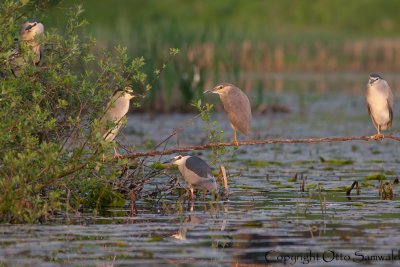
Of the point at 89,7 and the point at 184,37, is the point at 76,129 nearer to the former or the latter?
the point at 184,37

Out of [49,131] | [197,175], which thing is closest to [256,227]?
[197,175]

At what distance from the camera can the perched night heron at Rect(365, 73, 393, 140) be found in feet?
39.9

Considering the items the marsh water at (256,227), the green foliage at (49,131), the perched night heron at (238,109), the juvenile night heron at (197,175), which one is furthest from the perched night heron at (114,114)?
the perched night heron at (238,109)

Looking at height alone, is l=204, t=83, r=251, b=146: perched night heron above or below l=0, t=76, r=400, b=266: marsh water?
above

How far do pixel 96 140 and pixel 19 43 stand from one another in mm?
1228

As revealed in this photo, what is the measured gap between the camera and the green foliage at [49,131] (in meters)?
8.52

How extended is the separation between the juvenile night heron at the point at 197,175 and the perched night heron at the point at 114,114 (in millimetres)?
781

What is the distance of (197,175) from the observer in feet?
33.2

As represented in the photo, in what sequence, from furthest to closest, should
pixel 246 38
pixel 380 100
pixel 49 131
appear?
pixel 246 38, pixel 380 100, pixel 49 131

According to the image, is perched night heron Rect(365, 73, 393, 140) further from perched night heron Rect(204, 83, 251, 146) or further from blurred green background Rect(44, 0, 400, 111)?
blurred green background Rect(44, 0, 400, 111)

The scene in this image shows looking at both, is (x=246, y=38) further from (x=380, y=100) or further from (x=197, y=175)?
(x=197, y=175)

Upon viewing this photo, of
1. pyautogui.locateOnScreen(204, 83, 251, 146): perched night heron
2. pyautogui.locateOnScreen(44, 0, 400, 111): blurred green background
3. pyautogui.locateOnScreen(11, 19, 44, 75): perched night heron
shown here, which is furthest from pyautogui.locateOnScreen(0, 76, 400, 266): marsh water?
pyautogui.locateOnScreen(44, 0, 400, 111): blurred green background

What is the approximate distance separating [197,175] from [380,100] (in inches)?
124

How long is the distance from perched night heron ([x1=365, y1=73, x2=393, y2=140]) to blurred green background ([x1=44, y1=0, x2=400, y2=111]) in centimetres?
295
